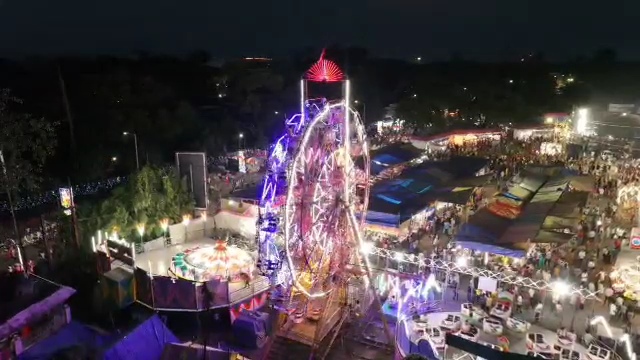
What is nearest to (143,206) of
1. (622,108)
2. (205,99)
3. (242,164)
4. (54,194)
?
(54,194)

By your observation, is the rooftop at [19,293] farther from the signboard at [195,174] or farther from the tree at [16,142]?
the signboard at [195,174]

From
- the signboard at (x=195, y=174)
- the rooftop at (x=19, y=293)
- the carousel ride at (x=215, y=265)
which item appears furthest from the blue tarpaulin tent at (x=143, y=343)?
the signboard at (x=195, y=174)

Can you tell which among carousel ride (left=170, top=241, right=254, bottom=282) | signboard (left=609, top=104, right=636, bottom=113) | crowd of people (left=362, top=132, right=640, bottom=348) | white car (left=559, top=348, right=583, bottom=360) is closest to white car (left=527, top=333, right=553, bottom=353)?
white car (left=559, top=348, right=583, bottom=360)

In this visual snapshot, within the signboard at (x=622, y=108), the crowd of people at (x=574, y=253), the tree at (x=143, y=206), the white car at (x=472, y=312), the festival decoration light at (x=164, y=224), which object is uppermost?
the signboard at (x=622, y=108)

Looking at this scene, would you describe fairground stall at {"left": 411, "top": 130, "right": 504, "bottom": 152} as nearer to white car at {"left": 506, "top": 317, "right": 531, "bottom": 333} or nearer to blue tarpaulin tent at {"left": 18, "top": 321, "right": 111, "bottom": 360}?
white car at {"left": 506, "top": 317, "right": 531, "bottom": 333}

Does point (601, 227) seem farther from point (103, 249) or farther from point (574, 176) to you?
point (103, 249)

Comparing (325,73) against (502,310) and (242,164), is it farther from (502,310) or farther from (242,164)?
(242,164)

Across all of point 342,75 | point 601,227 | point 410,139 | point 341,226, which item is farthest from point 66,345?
point 410,139
